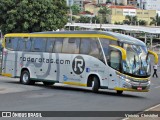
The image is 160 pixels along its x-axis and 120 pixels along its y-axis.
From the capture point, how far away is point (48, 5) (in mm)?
43156

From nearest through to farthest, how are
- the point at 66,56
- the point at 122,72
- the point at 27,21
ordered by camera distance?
the point at 122,72 < the point at 66,56 < the point at 27,21

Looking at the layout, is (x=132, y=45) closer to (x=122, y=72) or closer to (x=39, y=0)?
(x=122, y=72)

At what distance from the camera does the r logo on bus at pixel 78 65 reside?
23641mm

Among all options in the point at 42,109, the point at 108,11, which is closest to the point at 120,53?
the point at 42,109

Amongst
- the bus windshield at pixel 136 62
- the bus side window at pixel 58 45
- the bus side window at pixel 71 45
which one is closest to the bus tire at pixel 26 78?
the bus side window at pixel 58 45

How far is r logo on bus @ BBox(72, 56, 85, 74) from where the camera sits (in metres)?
23.6

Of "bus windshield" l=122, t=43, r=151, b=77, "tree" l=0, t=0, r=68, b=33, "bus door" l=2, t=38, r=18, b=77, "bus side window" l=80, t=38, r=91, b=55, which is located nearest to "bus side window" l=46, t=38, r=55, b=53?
"bus side window" l=80, t=38, r=91, b=55

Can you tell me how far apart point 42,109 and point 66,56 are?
32.9 ft

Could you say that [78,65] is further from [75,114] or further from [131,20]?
[131,20]

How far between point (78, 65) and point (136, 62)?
332 centimetres

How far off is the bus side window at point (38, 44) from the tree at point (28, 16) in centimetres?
1556

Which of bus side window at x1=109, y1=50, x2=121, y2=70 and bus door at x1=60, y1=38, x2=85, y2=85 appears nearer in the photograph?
bus side window at x1=109, y1=50, x2=121, y2=70

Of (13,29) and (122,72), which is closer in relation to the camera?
(122,72)

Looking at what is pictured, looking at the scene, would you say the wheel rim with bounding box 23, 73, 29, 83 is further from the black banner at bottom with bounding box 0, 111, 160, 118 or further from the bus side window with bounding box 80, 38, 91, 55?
the black banner at bottom with bounding box 0, 111, 160, 118
